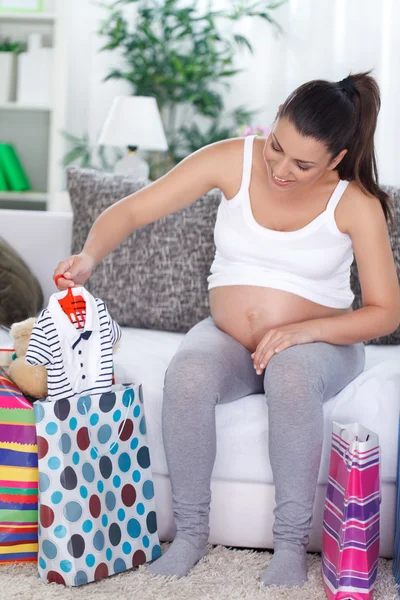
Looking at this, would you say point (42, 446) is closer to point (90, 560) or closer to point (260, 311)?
point (90, 560)

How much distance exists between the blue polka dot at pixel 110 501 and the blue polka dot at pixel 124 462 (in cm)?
5

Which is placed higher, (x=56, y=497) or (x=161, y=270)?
(x=161, y=270)

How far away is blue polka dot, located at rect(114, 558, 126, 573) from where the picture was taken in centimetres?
145

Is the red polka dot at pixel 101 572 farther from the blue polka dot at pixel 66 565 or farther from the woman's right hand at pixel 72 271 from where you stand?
the woman's right hand at pixel 72 271

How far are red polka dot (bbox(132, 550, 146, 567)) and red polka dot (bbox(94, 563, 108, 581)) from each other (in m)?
0.06

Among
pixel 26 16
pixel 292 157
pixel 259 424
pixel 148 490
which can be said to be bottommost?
pixel 148 490

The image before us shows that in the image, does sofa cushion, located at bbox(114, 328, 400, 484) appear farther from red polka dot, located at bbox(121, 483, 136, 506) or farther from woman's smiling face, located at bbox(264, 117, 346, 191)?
woman's smiling face, located at bbox(264, 117, 346, 191)

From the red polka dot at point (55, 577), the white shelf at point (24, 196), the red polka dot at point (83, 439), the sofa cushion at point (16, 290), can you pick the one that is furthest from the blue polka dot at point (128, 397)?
the white shelf at point (24, 196)

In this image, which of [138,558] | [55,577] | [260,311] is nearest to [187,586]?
[138,558]

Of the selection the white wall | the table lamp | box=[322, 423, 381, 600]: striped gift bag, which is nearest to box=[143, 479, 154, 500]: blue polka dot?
box=[322, 423, 381, 600]: striped gift bag

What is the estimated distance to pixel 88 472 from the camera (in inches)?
55.8

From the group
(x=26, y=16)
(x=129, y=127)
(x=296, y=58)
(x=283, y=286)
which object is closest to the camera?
(x=283, y=286)

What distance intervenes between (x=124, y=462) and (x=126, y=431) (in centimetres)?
6

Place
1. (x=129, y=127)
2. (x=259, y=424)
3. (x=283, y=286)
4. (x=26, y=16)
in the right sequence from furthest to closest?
1. (x=26, y=16)
2. (x=129, y=127)
3. (x=283, y=286)
4. (x=259, y=424)
